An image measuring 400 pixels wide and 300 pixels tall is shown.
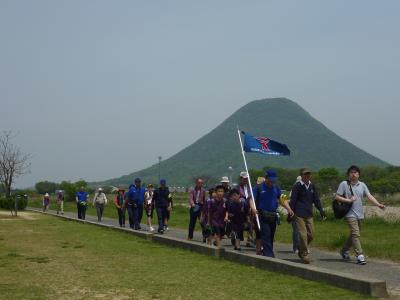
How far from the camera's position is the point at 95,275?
9859 mm

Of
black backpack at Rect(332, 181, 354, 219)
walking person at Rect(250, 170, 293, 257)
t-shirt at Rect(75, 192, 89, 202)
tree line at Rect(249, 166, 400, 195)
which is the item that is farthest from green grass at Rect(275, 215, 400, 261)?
tree line at Rect(249, 166, 400, 195)

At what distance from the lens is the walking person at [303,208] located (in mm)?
10875

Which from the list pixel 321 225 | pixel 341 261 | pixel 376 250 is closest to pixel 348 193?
pixel 341 261

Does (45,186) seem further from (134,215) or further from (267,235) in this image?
(267,235)

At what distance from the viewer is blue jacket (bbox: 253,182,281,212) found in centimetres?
1123

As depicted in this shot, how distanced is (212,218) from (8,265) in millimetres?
4463

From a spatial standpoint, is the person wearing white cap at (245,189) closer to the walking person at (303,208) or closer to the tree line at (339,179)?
the walking person at (303,208)

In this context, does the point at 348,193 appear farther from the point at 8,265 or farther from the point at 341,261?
the point at 8,265

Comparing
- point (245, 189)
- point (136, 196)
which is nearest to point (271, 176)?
point (245, 189)

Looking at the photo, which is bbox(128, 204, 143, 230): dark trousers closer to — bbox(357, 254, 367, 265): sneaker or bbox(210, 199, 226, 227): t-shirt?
bbox(210, 199, 226, 227): t-shirt

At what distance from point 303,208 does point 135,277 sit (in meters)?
3.29

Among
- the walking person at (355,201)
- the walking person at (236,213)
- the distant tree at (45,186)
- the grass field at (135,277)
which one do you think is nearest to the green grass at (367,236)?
the walking person at (355,201)

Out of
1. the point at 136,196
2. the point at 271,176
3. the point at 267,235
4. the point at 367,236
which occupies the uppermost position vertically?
the point at 271,176

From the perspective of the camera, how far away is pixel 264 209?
1122 cm
